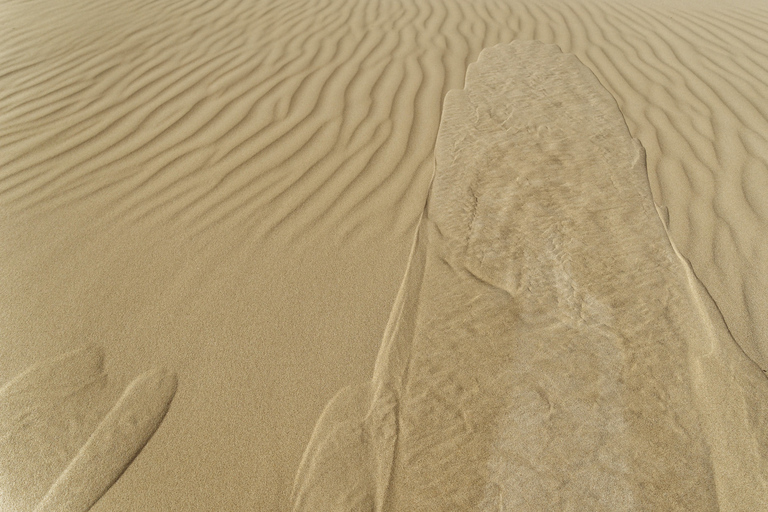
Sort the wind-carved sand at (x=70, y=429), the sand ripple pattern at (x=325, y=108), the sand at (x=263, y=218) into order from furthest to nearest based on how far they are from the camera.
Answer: the sand ripple pattern at (x=325, y=108), the sand at (x=263, y=218), the wind-carved sand at (x=70, y=429)

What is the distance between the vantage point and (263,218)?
8.35 ft

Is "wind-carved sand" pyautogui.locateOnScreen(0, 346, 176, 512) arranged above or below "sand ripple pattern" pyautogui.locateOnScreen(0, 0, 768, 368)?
below

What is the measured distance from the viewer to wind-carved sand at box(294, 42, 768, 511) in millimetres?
1569

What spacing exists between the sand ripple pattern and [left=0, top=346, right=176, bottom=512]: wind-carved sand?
875 mm

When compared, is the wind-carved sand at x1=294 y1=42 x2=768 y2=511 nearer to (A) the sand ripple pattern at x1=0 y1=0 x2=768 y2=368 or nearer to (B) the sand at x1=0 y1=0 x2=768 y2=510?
(B) the sand at x1=0 y1=0 x2=768 y2=510

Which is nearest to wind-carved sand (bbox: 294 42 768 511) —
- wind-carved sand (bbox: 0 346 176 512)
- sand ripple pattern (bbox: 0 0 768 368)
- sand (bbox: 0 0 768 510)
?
sand (bbox: 0 0 768 510)

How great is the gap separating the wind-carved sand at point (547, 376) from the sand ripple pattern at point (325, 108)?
0.20 m

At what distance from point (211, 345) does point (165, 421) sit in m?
0.33

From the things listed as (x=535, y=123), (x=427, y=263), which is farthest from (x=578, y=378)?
(x=535, y=123)

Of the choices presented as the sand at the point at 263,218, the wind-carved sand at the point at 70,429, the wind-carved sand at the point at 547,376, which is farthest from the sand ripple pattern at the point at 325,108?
the wind-carved sand at the point at 70,429

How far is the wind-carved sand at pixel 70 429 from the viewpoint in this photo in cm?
157

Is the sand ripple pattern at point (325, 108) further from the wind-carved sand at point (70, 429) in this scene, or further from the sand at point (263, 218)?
the wind-carved sand at point (70, 429)

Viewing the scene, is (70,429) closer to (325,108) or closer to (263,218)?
(263,218)

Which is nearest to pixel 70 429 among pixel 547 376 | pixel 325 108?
pixel 547 376
